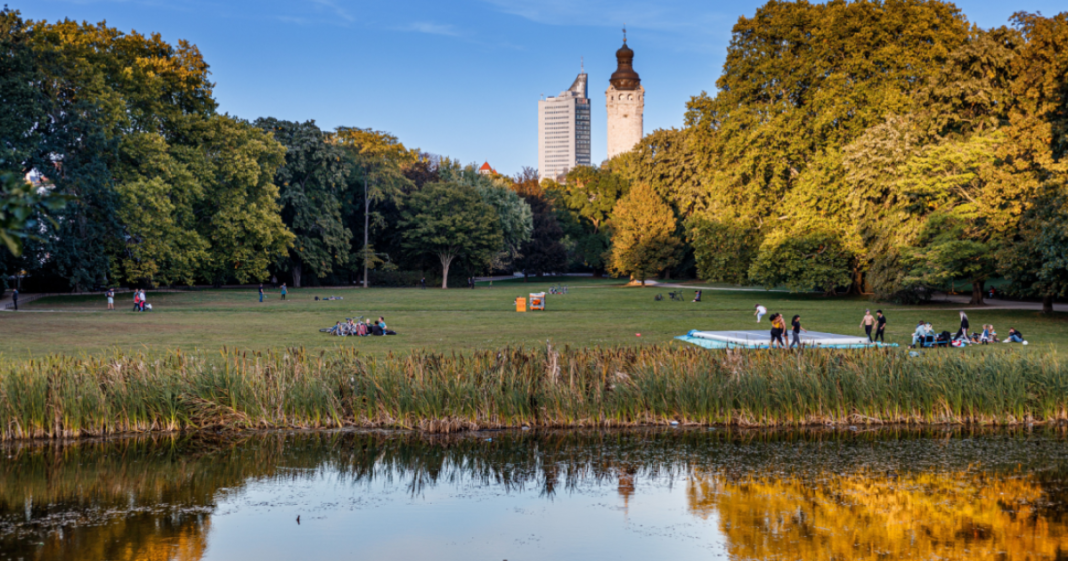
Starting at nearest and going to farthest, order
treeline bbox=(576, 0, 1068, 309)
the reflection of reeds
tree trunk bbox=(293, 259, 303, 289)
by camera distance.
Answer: the reflection of reeds → treeline bbox=(576, 0, 1068, 309) → tree trunk bbox=(293, 259, 303, 289)

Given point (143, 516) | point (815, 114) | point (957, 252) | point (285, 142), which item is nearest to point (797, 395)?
point (143, 516)

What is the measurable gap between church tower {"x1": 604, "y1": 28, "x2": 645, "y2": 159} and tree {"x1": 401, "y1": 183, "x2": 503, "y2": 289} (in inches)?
3507

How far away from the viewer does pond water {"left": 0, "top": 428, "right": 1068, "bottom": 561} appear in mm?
7762

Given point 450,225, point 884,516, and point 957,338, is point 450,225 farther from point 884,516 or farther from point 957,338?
point 884,516

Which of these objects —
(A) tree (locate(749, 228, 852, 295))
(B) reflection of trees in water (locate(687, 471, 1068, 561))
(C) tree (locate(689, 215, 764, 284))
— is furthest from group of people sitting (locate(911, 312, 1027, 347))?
(C) tree (locate(689, 215, 764, 284))

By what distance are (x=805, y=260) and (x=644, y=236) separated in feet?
85.2

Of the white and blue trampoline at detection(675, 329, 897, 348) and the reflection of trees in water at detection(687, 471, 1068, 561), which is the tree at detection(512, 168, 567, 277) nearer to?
the white and blue trampoline at detection(675, 329, 897, 348)

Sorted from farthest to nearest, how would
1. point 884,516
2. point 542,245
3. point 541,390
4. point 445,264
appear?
point 542,245, point 445,264, point 541,390, point 884,516

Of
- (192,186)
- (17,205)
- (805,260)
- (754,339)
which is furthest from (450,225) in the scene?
(17,205)

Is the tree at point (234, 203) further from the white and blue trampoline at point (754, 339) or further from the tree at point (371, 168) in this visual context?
the white and blue trampoline at point (754, 339)

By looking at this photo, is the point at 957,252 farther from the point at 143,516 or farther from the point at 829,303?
the point at 143,516

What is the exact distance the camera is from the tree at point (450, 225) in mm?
68625

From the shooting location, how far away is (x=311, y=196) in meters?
65.8

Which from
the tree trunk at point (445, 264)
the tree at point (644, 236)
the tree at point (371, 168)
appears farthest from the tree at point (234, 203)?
the tree at point (644, 236)
